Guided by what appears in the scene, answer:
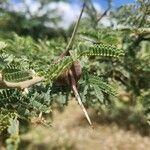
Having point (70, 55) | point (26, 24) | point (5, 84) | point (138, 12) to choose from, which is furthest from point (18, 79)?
point (26, 24)

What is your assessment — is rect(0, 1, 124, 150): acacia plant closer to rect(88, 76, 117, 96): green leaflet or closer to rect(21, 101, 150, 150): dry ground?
rect(88, 76, 117, 96): green leaflet

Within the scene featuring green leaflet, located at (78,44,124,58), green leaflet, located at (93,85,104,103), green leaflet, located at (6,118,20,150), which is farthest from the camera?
green leaflet, located at (93,85,104,103)

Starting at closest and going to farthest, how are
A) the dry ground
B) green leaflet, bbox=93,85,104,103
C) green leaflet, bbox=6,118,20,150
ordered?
green leaflet, bbox=6,118,20,150 → green leaflet, bbox=93,85,104,103 → the dry ground

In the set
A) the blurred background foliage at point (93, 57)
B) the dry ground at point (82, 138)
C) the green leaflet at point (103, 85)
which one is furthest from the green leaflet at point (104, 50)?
the dry ground at point (82, 138)

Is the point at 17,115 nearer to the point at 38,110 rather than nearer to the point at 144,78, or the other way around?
the point at 38,110

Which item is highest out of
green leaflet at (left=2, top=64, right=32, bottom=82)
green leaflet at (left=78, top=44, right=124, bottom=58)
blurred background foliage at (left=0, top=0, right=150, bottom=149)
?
green leaflet at (left=78, top=44, right=124, bottom=58)

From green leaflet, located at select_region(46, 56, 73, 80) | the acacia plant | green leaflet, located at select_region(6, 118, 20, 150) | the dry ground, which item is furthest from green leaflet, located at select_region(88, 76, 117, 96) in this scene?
the dry ground

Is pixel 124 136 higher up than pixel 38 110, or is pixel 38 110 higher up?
pixel 38 110

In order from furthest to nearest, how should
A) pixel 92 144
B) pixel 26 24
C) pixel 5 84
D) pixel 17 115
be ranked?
pixel 92 144 → pixel 26 24 → pixel 17 115 → pixel 5 84
